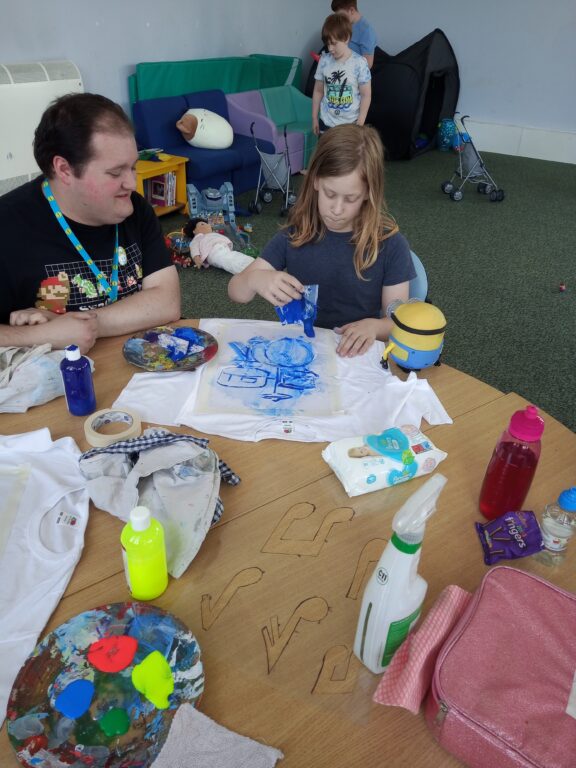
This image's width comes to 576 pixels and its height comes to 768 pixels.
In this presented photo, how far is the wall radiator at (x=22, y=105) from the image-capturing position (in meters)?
3.49

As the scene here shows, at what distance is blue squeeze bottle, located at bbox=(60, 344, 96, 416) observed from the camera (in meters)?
1.13

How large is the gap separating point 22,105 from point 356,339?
3.24 metres

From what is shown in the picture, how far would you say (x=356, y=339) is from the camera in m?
1.44

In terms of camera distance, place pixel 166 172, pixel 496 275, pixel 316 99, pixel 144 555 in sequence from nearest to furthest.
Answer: pixel 144 555 → pixel 496 275 → pixel 166 172 → pixel 316 99

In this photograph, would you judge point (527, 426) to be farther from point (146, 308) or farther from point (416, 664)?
point (146, 308)

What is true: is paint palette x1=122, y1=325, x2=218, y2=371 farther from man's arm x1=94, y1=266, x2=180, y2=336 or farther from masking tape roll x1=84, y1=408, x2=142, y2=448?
masking tape roll x1=84, y1=408, x2=142, y2=448

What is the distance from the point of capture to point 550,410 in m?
2.56

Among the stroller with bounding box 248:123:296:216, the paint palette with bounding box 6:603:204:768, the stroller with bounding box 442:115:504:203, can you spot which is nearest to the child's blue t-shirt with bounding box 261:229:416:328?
the paint palette with bounding box 6:603:204:768

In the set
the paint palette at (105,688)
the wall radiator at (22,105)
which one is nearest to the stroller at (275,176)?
the wall radiator at (22,105)

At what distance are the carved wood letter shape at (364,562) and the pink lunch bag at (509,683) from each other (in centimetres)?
18

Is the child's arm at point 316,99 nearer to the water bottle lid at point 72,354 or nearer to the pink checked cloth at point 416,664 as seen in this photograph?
the water bottle lid at point 72,354

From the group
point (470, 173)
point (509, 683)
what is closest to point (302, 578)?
point (509, 683)

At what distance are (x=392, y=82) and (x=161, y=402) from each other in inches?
239

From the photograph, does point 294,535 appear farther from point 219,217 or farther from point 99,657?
point 219,217
